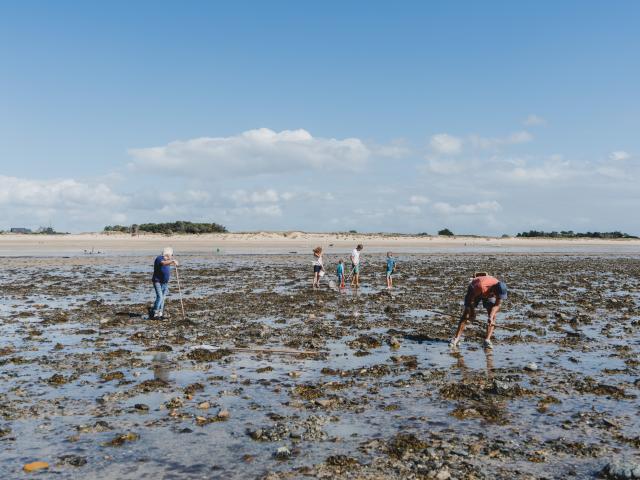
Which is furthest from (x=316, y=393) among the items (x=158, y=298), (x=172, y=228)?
(x=172, y=228)

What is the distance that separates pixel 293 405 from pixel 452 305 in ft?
44.0

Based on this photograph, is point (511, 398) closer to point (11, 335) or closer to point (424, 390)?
point (424, 390)

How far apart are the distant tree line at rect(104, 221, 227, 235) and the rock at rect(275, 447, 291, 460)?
296ft

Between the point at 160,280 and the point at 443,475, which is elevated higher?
the point at 160,280

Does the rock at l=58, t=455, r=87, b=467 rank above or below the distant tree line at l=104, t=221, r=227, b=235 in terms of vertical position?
below

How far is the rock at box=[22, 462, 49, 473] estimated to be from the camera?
21.8 ft

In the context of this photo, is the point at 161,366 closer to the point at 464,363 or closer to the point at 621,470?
the point at 464,363

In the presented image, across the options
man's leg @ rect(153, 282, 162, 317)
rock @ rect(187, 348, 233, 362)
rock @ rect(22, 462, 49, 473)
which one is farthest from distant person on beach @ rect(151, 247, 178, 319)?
rock @ rect(22, 462, 49, 473)

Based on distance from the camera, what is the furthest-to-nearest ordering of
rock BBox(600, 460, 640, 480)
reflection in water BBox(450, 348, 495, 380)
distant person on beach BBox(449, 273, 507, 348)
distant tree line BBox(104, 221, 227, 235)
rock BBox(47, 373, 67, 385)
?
distant tree line BBox(104, 221, 227, 235)
distant person on beach BBox(449, 273, 507, 348)
reflection in water BBox(450, 348, 495, 380)
rock BBox(47, 373, 67, 385)
rock BBox(600, 460, 640, 480)

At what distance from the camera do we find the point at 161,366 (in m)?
11.6

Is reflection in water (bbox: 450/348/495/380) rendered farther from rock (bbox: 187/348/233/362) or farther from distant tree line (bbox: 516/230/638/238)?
distant tree line (bbox: 516/230/638/238)

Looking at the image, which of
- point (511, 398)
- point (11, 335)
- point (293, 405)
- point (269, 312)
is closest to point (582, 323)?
point (511, 398)

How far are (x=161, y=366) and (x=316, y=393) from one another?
3.75m

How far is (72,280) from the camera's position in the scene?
30422mm
